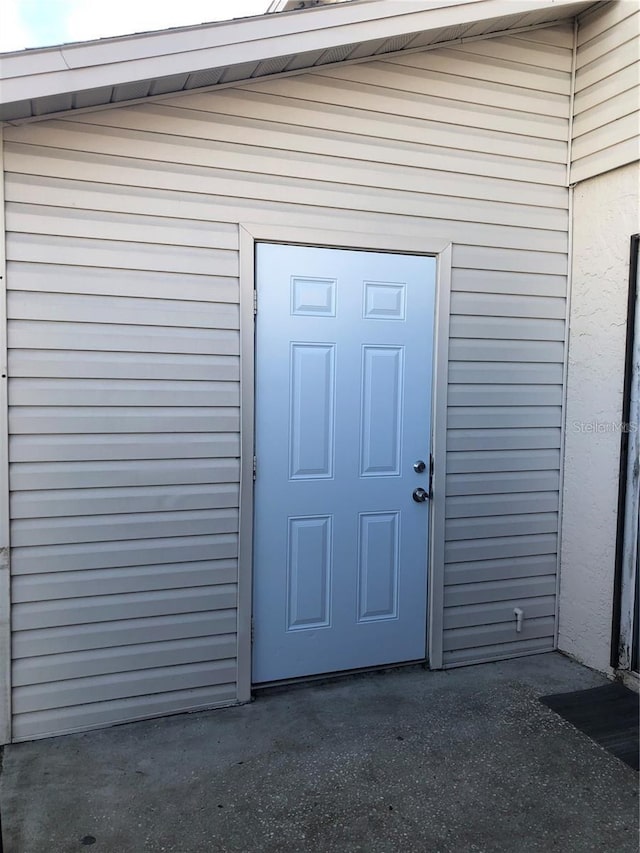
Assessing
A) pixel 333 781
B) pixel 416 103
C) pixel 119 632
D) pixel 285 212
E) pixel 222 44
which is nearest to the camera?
pixel 333 781

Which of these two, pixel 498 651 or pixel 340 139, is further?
pixel 498 651

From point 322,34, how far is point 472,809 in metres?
3.17

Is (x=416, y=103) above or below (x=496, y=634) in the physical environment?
above

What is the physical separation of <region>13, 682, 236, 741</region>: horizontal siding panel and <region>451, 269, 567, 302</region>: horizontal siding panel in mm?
2364

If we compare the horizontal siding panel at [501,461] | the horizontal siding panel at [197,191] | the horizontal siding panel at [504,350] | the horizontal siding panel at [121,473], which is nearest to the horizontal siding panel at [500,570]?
the horizontal siding panel at [501,461]

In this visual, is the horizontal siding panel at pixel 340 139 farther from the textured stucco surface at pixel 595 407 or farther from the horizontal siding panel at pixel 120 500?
→ the horizontal siding panel at pixel 120 500

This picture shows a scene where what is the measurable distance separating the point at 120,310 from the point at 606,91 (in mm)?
2712

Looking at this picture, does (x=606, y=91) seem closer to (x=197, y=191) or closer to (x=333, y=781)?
(x=197, y=191)

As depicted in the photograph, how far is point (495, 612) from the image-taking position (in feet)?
11.8

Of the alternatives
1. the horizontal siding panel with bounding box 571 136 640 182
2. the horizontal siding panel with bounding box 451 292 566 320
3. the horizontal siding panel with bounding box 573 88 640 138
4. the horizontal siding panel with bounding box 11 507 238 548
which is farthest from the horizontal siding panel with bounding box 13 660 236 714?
the horizontal siding panel with bounding box 573 88 640 138

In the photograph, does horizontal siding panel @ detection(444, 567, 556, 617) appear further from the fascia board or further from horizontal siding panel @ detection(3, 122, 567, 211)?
the fascia board

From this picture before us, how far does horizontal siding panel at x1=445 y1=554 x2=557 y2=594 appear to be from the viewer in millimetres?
3498

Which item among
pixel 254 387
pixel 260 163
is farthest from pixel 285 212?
pixel 254 387

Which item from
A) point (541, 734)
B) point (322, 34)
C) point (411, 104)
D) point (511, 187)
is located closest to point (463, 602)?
point (541, 734)
